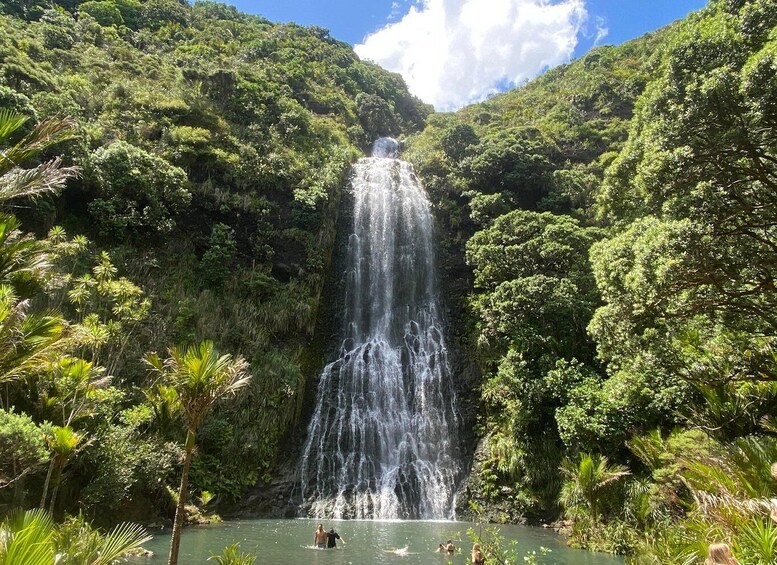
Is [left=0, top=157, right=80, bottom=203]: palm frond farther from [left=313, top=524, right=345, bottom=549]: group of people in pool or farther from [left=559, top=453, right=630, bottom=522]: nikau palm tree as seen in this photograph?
[left=559, top=453, right=630, bottom=522]: nikau palm tree

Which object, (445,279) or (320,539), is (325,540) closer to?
(320,539)

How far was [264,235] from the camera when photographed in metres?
25.2

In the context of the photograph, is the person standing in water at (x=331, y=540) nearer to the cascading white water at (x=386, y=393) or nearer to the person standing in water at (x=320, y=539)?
the person standing in water at (x=320, y=539)

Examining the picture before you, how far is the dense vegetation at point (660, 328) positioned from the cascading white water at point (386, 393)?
77.8 inches

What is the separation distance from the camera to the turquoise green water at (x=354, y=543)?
10.6m

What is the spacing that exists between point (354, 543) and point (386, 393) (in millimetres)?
8706

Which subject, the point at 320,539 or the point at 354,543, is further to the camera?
the point at 354,543

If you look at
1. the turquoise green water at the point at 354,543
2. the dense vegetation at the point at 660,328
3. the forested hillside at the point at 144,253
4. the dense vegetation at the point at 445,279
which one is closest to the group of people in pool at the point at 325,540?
the turquoise green water at the point at 354,543

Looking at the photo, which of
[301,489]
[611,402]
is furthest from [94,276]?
[611,402]

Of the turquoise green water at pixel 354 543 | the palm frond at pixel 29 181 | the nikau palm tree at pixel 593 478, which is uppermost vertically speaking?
the palm frond at pixel 29 181

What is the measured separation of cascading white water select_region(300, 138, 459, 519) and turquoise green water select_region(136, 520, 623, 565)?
1.54 meters

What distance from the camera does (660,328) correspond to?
1288 centimetres

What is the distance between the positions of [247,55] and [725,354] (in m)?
44.7

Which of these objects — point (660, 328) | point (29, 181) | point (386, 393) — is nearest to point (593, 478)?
point (660, 328)
